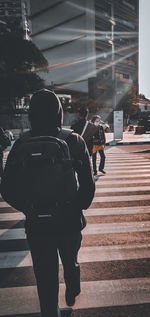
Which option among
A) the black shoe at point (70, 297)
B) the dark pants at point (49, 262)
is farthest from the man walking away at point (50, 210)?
the black shoe at point (70, 297)

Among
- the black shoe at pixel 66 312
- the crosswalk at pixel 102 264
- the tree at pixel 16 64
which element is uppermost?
the tree at pixel 16 64

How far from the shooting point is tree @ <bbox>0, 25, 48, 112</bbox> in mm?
30844

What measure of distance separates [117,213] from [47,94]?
11.5 ft

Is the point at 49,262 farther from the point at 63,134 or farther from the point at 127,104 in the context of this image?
the point at 127,104

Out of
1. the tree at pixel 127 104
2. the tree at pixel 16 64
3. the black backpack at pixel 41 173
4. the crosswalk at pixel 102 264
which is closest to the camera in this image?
the black backpack at pixel 41 173

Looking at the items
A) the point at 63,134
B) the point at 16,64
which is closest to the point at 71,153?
the point at 63,134

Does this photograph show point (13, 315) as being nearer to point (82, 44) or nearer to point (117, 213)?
point (117, 213)

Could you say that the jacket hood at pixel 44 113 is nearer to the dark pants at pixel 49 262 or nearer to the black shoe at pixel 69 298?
the dark pants at pixel 49 262

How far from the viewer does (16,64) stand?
106 feet

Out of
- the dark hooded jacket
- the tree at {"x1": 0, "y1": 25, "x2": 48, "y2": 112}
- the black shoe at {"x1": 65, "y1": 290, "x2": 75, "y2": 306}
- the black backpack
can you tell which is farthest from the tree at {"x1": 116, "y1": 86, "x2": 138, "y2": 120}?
the black backpack

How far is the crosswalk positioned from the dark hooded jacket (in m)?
1.13

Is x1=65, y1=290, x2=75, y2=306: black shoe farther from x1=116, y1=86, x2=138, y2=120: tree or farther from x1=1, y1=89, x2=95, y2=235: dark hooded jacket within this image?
x1=116, y1=86, x2=138, y2=120: tree

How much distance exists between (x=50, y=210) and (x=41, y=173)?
27cm

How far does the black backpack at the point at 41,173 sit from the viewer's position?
1.56 meters
